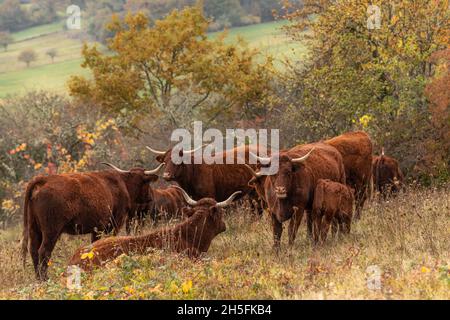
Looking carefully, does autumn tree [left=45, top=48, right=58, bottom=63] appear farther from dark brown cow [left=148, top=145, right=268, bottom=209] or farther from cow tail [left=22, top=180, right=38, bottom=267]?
cow tail [left=22, top=180, right=38, bottom=267]

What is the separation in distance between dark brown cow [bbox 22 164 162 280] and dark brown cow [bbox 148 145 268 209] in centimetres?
212

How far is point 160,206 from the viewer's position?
16.5m

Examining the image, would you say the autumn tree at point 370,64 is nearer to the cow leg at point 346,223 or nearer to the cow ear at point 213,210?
the cow leg at point 346,223

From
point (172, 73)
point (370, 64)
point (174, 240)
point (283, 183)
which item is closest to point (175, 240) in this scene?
point (174, 240)

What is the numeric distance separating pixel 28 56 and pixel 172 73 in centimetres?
3680

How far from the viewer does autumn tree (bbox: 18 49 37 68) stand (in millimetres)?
70625

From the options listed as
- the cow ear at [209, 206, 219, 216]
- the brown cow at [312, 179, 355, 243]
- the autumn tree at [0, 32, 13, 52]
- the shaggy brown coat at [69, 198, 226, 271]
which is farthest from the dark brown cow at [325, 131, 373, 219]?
the autumn tree at [0, 32, 13, 52]

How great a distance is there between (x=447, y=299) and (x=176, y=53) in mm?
31882

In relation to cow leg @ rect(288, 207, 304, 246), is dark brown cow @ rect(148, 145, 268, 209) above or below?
below

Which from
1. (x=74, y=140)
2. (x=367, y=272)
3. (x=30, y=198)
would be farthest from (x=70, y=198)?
(x=74, y=140)

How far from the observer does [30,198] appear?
1199 centimetres

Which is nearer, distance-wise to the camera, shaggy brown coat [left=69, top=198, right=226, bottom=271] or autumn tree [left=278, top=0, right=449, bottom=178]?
shaggy brown coat [left=69, top=198, right=226, bottom=271]

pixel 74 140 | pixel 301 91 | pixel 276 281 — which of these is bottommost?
pixel 74 140
